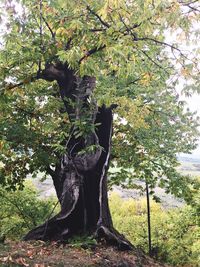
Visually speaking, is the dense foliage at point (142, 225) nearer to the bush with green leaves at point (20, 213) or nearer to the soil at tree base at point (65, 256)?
the bush with green leaves at point (20, 213)

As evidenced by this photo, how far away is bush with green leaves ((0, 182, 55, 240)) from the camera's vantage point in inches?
868

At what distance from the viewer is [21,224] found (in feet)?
75.5

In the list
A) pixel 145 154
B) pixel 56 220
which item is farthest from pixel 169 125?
pixel 56 220

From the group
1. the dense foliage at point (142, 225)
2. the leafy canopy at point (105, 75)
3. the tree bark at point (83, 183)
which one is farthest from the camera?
the dense foliage at point (142, 225)

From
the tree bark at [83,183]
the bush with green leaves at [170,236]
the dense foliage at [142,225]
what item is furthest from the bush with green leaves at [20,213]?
the tree bark at [83,183]

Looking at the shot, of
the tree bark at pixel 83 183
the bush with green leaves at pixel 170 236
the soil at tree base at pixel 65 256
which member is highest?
the tree bark at pixel 83 183

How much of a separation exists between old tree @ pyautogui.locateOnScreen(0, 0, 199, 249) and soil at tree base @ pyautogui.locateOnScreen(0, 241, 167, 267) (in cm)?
62

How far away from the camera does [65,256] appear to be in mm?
7148

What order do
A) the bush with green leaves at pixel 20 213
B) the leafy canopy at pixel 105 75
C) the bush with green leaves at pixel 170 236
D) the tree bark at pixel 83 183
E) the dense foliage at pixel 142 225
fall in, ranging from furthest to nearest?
1. the bush with green leaves at pixel 170 236
2. the dense foliage at pixel 142 225
3. the bush with green leaves at pixel 20 213
4. the tree bark at pixel 83 183
5. the leafy canopy at pixel 105 75

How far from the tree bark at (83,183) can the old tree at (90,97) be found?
1.2 inches

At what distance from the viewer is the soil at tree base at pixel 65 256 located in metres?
6.26

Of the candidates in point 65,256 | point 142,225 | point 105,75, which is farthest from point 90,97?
point 142,225

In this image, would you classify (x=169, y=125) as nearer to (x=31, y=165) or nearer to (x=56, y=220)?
(x=31, y=165)

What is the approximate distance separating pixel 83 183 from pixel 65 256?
2.94 metres
